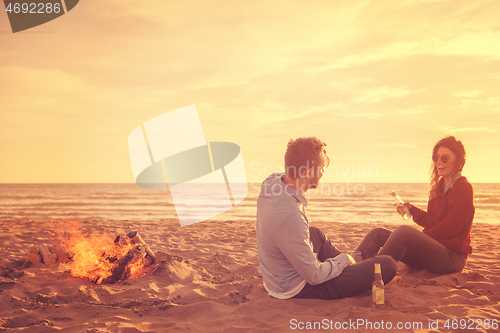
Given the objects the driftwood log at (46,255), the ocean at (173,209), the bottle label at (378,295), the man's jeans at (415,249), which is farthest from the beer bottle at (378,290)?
the driftwood log at (46,255)

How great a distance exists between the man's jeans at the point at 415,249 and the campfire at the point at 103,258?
307 cm

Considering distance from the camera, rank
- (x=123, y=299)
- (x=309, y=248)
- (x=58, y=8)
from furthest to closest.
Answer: (x=58, y=8) → (x=123, y=299) → (x=309, y=248)

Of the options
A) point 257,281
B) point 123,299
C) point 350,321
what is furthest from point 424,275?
point 123,299

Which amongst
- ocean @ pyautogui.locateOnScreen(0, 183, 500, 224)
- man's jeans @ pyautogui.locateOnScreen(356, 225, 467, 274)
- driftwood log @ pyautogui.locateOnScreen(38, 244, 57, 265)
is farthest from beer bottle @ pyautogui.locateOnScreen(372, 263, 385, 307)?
driftwood log @ pyautogui.locateOnScreen(38, 244, 57, 265)

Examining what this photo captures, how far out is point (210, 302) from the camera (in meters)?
3.42

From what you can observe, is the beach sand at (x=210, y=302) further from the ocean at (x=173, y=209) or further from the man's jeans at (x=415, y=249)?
the ocean at (x=173, y=209)

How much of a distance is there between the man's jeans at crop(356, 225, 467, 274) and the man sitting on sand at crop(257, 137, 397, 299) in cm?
48

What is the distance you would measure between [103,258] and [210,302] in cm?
201

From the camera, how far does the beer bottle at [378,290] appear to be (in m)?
3.12

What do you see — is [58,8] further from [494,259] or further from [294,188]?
[494,259]

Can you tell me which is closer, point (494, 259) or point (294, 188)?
point (294, 188)

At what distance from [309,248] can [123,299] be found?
2285mm

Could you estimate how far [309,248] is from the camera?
2816mm

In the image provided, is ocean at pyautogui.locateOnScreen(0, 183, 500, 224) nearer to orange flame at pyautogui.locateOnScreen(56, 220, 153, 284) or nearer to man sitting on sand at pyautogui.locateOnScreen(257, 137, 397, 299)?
man sitting on sand at pyautogui.locateOnScreen(257, 137, 397, 299)
